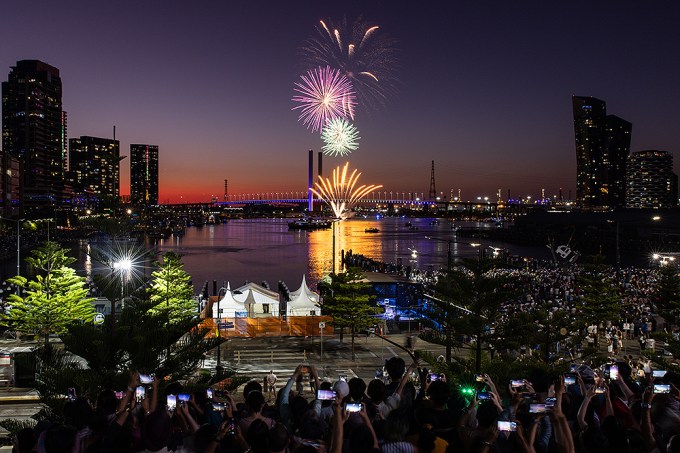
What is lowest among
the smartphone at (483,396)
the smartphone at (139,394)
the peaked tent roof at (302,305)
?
the peaked tent roof at (302,305)

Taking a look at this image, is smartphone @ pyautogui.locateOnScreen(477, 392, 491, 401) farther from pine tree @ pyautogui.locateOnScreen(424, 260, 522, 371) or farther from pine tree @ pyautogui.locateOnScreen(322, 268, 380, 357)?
pine tree @ pyautogui.locateOnScreen(322, 268, 380, 357)

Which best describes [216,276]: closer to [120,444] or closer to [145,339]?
[145,339]

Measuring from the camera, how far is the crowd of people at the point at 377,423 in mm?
3939

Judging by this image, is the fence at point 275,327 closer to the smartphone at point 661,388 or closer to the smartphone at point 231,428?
the smartphone at point 661,388

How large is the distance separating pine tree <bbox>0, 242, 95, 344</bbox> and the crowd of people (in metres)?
17.7

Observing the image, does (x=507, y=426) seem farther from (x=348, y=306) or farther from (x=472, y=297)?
(x=348, y=306)

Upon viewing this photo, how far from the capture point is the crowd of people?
155 inches

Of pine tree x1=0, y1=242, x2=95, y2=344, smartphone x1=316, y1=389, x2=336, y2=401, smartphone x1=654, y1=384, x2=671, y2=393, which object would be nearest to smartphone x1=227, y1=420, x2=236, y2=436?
smartphone x1=316, y1=389, x2=336, y2=401

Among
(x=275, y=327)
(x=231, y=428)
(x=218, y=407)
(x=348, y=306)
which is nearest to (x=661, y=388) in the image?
(x=231, y=428)

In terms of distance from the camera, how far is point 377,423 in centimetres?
430

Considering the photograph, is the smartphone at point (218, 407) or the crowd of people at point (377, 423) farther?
the smartphone at point (218, 407)

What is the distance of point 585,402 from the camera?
15.9ft

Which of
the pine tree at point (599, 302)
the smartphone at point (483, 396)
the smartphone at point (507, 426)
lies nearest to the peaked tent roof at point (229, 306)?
the pine tree at point (599, 302)

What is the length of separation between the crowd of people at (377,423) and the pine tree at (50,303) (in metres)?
17.7
